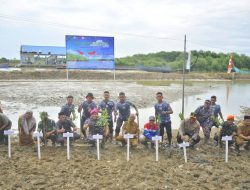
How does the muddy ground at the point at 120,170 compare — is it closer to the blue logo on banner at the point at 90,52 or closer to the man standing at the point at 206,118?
the man standing at the point at 206,118

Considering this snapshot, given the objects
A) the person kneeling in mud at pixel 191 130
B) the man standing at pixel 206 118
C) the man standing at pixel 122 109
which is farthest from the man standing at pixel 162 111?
the man standing at pixel 206 118

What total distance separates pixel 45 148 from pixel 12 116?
8.39 metres

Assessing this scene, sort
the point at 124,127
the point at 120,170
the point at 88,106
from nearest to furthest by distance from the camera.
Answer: the point at 120,170 < the point at 124,127 < the point at 88,106

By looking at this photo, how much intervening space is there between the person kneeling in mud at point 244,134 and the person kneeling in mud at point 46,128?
5446mm

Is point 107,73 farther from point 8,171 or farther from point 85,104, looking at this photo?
point 8,171

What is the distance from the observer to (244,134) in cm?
1011

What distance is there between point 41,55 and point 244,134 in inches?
2112

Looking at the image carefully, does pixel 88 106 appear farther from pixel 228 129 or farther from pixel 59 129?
pixel 228 129

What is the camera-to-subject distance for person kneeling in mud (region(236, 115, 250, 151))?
9883 mm

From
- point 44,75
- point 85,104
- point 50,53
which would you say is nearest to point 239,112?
point 85,104

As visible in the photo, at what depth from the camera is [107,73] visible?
175 ft

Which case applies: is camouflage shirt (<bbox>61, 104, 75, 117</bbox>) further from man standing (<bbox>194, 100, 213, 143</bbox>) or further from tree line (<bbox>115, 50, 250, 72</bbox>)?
tree line (<bbox>115, 50, 250, 72</bbox>)

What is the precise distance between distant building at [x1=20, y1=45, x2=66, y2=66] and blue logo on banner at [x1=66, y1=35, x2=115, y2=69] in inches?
1796

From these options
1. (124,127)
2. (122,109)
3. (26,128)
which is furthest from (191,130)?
(26,128)
